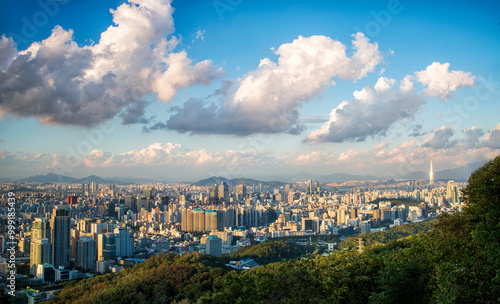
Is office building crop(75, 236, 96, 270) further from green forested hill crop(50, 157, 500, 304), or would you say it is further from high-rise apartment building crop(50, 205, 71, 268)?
green forested hill crop(50, 157, 500, 304)

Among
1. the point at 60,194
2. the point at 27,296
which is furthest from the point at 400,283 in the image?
the point at 60,194

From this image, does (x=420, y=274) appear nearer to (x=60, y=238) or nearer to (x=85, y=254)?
(x=85, y=254)

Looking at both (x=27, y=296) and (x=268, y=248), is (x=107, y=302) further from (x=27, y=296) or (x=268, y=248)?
(x=268, y=248)

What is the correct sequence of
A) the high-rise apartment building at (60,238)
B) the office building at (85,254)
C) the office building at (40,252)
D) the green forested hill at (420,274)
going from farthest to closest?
the office building at (85,254), the high-rise apartment building at (60,238), the office building at (40,252), the green forested hill at (420,274)

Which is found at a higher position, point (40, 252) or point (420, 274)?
point (420, 274)

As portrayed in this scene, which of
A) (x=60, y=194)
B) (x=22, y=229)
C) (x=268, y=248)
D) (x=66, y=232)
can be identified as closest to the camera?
(x=22, y=229)

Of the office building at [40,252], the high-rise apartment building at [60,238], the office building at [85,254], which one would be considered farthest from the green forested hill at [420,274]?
the office building at [85,254]

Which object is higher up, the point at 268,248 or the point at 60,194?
the point at 60,194

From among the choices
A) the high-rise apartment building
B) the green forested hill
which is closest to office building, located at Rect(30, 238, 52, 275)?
the high-rise apartment building

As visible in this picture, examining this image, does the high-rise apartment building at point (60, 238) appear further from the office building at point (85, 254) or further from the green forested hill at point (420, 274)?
the green forested hill at point (420, 274)

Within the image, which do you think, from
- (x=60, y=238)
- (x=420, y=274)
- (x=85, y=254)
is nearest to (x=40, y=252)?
(x=60, y=238)

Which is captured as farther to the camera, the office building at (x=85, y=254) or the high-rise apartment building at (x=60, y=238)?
the office building at (x=85, y=254)
